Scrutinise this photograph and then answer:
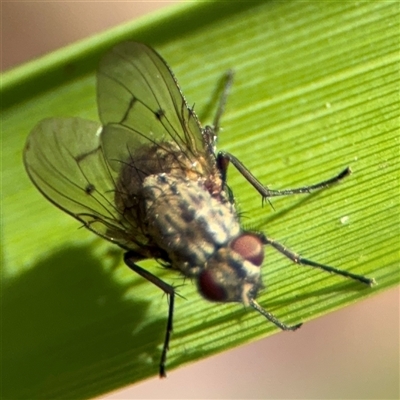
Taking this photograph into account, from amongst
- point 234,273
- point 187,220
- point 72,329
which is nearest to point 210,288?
point 234,273

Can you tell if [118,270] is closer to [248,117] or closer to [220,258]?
[220,258]

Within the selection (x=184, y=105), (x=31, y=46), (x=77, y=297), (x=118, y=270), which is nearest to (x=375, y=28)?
(x=184, y=105)

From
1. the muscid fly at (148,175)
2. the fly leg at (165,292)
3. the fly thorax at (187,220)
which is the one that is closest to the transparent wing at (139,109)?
the muscid fly at (148,175)

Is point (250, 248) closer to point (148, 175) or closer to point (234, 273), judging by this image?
point (234, 273)

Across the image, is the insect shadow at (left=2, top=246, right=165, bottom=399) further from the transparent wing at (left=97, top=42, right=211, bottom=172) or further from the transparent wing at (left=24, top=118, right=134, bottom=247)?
the transparent wing at (left=97, top=42, right=211, bottom=172)

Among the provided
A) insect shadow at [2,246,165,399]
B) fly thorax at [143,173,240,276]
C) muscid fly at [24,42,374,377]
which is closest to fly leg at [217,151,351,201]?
muscid fly at [24,42,374,377]

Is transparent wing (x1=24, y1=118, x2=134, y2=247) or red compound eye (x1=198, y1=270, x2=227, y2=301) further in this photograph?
transparent wing (x1=24, y1=118, x2=134, y2=247)

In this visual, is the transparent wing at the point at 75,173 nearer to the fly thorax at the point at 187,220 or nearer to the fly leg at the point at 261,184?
the fly thorax at the point at 187,220
